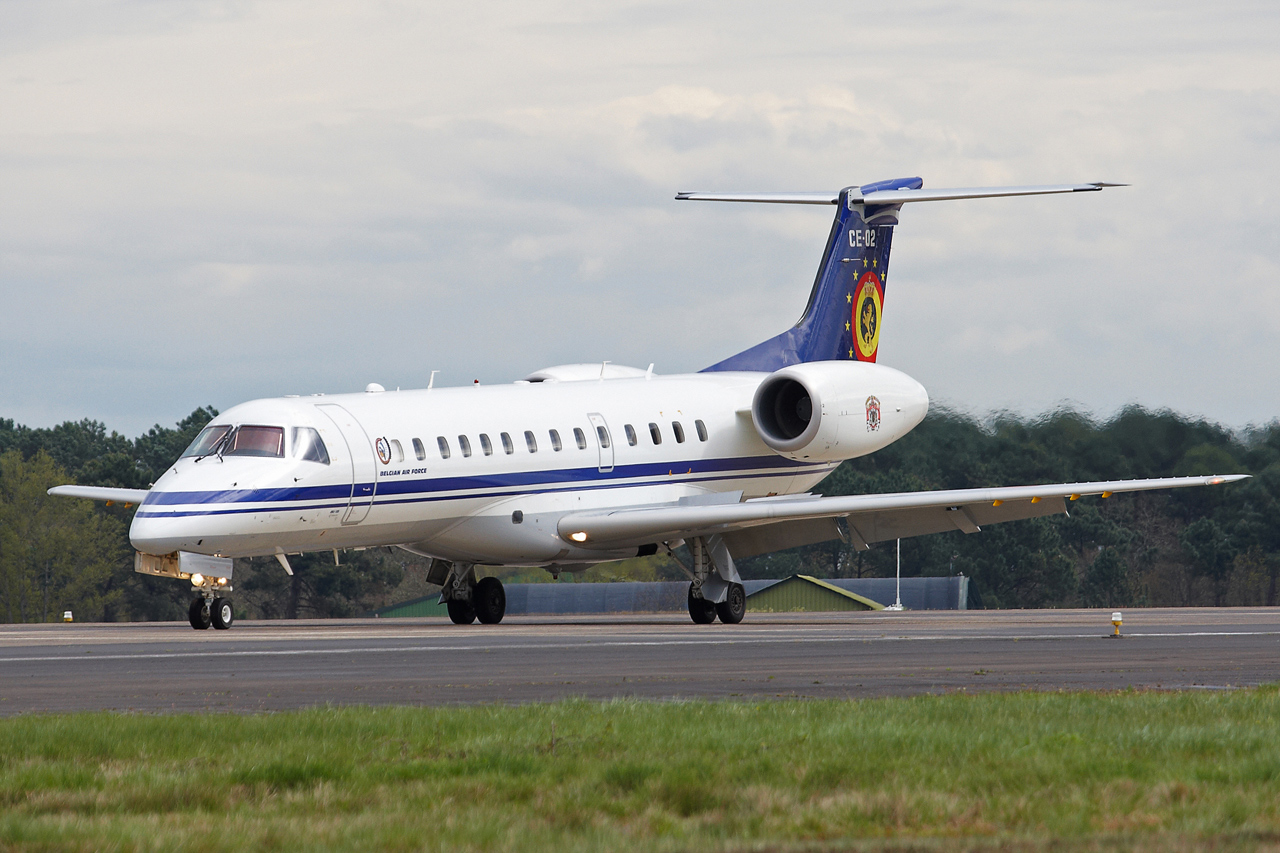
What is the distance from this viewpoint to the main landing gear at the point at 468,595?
3309cm

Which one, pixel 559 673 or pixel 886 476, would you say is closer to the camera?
pixel 559 673

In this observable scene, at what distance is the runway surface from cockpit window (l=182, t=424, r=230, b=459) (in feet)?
9.01

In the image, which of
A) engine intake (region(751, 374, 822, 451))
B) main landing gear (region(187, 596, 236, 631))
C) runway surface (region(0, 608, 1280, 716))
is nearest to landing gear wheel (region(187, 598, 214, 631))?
main landing gear (region(187, 596, 236, 631))

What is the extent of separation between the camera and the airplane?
27.6 metres

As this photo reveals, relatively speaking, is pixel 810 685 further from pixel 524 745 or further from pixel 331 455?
pixel 331 455

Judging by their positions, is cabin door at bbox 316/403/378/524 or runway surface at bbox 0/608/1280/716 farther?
cabin door at bbox 316/403/378/524

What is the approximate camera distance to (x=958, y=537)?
291ft

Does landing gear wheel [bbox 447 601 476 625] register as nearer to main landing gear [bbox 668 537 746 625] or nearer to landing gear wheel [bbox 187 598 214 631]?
main landing gear [bbox 668 537 746 625]

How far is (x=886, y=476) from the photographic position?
3253 inches

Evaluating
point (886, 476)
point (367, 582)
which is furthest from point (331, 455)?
point (367, 582)

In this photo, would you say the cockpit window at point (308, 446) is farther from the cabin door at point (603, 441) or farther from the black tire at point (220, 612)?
the cabin door at point (603, 441)

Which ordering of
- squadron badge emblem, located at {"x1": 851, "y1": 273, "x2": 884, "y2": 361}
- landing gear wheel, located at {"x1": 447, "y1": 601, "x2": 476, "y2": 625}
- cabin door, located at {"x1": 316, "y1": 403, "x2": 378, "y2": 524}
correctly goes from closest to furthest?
cabin door, located at {"x1": 316, "y1": 403, "x2": 378, "y2": 524}, landing gear wheel, located at {"x1": 447, "y1": 601, "x2": 476, "y2": 625}, squadron badge emblem, located at {"x1": 851, "y1": 273, "x2": 884, "y2": 361}

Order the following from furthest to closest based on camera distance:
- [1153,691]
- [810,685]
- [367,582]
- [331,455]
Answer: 1. [367,582]
2. [331,455]
3. [810,685]
4. [1153,691]

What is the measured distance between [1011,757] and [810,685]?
5.84 m
